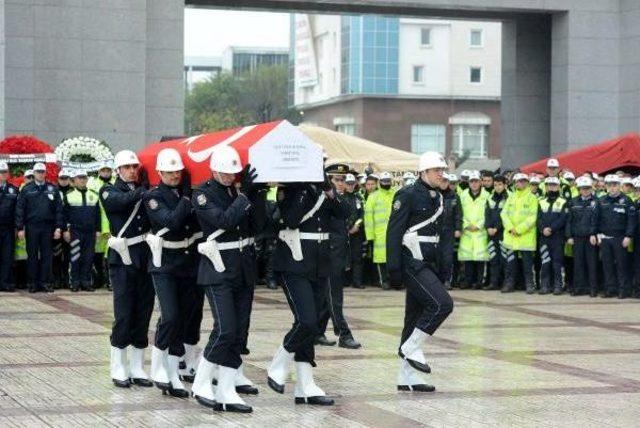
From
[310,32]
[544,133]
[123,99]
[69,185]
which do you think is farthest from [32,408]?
[310,32]

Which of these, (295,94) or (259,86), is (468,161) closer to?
(295,94)

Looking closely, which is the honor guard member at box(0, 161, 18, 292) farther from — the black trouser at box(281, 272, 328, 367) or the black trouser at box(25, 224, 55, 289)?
the black trouser at box(281, 272, 328, 367)

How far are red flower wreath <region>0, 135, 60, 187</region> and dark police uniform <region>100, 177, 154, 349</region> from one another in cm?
1214

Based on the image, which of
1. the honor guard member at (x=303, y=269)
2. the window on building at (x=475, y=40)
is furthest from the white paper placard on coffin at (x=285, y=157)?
the window on building at (x=475, y=40)

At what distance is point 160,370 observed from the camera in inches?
482

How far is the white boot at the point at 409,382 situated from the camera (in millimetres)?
12562

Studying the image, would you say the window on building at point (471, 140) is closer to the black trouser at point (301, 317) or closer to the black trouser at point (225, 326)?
the black trouser at point (301, 317)

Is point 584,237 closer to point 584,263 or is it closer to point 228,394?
point 584,263

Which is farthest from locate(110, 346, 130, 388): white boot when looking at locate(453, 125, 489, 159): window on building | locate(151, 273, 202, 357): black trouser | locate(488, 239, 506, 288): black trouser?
locate(453, 125, 489, 159): window on building

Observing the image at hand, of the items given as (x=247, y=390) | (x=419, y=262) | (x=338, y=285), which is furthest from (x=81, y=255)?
(x=419, y=262)

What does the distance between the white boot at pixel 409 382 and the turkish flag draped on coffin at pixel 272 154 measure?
186 centimetres

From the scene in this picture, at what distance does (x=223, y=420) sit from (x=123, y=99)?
74.1ft

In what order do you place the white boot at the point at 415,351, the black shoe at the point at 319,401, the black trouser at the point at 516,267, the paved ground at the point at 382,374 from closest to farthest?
the paved ground at the point at 382,374
the black shoe at the point at 319,401
the white boot at the point at 415,351
the black trouser at the point at 516,267

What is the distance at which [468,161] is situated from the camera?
298 feet
